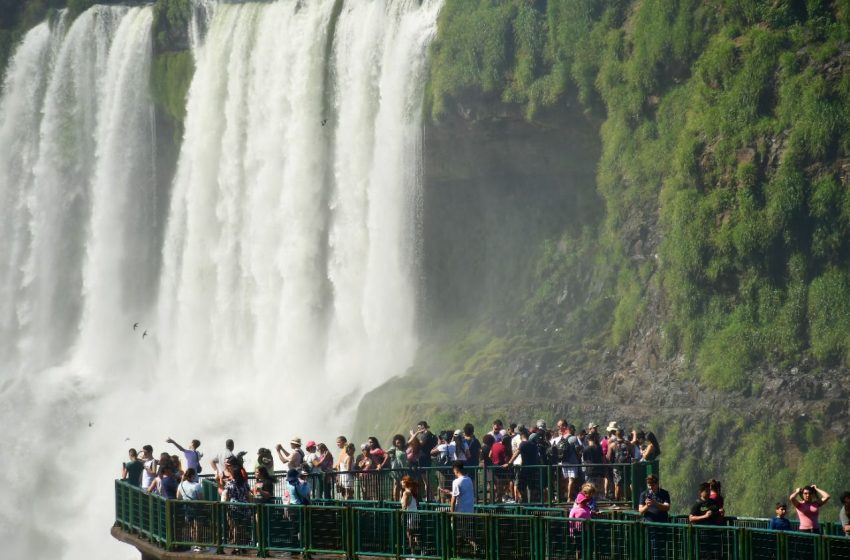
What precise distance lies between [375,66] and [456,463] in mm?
39335

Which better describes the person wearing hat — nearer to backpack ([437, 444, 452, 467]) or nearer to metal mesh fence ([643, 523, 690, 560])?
backpack ([437, 444, 452, 467])

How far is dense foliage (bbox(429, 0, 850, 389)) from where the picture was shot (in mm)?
52281

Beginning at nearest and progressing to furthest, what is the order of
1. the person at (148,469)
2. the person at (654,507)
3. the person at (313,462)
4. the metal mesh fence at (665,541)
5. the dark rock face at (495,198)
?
1. the metal mesh fence at (665,541)
2. the person at (654,507)
3. the person at (313,462)
4. the person at (148,469)
5. the dark rock face at (495,198)

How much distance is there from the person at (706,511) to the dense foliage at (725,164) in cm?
2474

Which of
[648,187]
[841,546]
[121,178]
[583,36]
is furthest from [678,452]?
[121,178]

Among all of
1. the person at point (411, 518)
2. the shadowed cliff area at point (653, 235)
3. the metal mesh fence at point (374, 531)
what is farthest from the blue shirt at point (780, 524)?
the shadowed cliff area at point (653, 235)

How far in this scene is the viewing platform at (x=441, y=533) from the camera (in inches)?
1017

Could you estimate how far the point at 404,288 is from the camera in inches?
2630

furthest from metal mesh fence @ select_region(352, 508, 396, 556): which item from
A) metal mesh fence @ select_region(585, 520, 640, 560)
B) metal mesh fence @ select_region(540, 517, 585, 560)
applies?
metal mesh fence @ select_region(585, 520, 640, 560)

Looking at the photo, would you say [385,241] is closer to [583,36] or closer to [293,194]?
[293,194]

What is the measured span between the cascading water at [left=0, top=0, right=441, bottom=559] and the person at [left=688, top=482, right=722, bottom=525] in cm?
3656

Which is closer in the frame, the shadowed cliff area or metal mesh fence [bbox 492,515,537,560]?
metal mesh fence [bbox 492,515,537,560]

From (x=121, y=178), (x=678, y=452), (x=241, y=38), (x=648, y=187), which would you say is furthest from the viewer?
(x=121, y=178)

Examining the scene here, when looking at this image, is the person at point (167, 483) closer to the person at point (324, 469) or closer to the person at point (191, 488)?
the person at point (191, 488)
